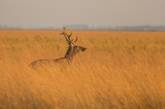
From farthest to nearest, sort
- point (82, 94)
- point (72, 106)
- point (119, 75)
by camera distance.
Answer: point (119, 75) → point (82, 94) → point (72, 106)

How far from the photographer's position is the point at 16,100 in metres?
5.80

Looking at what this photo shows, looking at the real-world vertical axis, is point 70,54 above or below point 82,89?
below

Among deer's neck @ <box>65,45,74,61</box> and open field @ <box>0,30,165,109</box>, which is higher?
open field @ <box>0,30,165,109</box>

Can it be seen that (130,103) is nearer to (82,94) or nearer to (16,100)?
(82,94)

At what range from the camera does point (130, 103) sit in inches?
221

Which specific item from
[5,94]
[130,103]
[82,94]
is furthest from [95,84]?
[5,94]

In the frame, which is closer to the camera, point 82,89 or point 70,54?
point 82,89

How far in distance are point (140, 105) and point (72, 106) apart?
89 cm

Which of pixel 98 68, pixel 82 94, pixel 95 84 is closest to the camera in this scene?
pixel 82 94

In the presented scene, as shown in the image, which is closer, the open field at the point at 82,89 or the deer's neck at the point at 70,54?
the open field at the point at 82,89

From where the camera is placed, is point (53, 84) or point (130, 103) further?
point (53, 84)

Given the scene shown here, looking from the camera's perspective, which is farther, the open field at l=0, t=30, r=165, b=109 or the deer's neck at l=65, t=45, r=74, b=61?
the deer's neck at l=65, t=45, r=74, b=61

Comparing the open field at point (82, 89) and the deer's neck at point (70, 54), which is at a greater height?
the open field at point (82, 89)

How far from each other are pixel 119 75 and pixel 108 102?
130cm
